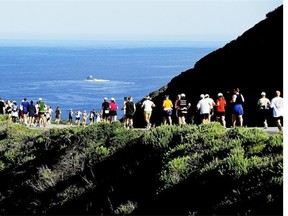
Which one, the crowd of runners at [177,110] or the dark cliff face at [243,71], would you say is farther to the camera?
the dark cliff face at [243,71]

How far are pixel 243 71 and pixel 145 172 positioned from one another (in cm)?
2494

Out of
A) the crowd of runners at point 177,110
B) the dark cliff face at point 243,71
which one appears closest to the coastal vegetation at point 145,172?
the crowd of runners at point 177,110

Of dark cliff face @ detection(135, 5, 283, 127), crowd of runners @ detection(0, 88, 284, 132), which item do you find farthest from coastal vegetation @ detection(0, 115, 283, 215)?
dark cliff face @ detection(135, 5, 283, 127)

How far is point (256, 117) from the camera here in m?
29.9

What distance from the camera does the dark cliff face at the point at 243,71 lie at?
113ft

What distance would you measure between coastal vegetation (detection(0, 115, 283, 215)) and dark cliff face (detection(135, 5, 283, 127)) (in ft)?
56.4

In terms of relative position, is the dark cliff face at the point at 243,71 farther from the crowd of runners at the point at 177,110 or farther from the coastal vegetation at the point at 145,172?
the coastal vegetation at the point at 145,172

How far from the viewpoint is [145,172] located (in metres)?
13.3

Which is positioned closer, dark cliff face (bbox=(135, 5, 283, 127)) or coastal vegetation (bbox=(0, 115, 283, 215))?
coastal vegetation (bbox=(0, 115, 283, 215))

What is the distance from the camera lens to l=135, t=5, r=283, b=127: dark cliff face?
3456cm

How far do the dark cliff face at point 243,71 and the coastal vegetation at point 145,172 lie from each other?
1718 centimetres

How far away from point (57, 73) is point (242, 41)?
150 meters

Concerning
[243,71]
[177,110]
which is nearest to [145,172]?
[177,110]

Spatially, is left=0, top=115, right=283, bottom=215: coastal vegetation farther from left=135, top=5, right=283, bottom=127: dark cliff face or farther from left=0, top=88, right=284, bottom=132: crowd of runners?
left=135, top=5, right=283, bottom=127: dark cliff face
